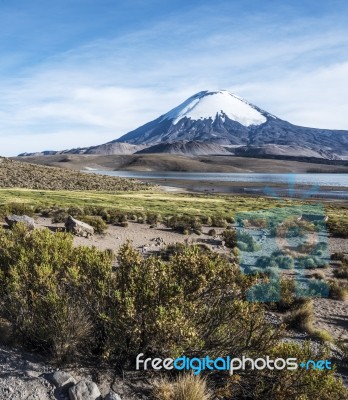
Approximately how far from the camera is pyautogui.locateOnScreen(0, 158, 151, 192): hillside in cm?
6317

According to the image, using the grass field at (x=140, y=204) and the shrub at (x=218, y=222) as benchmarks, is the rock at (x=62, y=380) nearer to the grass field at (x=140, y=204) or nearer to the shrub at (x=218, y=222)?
the shrub at (x=218, y=222)

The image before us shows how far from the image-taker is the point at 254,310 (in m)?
5.82

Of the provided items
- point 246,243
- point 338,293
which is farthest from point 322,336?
point 246,243

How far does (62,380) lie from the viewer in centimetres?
485

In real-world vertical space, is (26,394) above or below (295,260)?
above

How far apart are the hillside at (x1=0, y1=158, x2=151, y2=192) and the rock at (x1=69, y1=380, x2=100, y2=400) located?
59.7m

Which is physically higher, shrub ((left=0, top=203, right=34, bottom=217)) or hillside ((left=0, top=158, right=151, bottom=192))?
hillside ((left=0, top=158, right=151, bottom=192))

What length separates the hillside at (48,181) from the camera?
63.2 meters

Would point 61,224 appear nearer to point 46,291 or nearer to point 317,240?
point 317,240

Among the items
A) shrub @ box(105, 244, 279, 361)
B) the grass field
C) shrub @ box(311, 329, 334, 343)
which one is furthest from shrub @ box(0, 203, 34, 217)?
shrub @ box(105, 244, 279, 361)

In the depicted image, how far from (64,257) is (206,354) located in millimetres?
3517

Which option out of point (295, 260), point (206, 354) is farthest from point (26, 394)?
point (295, 260)

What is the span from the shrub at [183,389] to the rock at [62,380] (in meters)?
1.02

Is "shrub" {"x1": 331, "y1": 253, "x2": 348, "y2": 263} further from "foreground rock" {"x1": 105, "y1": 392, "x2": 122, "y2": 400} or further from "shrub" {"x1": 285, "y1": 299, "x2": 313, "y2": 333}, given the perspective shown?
"foreground rock" {"x1": 105, "y1": 392, "x2": 122, "y2": 400}
